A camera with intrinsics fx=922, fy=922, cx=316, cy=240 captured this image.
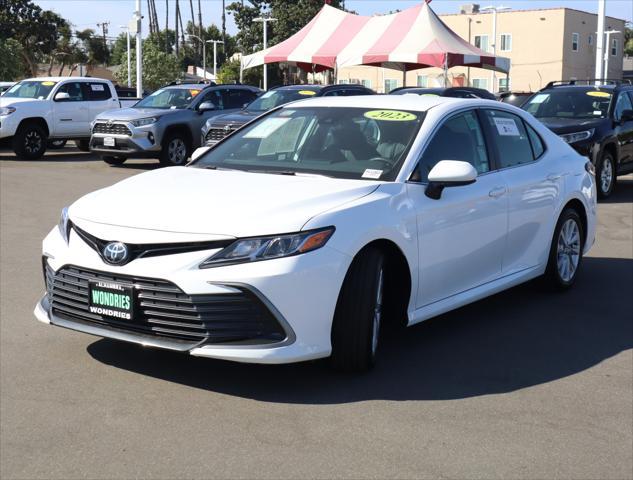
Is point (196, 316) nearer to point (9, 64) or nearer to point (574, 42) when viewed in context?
point (9, 64)

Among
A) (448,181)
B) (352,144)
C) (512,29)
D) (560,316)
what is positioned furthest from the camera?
(512,29)

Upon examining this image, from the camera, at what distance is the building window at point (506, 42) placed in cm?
6806

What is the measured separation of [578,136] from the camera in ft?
45.3

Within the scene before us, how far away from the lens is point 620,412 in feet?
15.7

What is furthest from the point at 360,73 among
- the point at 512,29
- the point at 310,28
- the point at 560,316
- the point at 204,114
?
the point at 560,316

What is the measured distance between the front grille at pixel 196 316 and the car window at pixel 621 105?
1120cm

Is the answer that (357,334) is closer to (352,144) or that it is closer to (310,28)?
(352,144)

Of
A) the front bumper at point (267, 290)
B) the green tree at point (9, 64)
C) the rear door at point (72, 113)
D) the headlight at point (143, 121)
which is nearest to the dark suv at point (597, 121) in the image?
the headlight at point (143, 121)

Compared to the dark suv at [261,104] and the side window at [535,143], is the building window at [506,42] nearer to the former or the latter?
the dark suv at [261,104]

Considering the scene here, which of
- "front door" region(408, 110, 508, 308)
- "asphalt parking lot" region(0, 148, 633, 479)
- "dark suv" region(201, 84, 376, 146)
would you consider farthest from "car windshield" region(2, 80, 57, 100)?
"front door" region(408, 110, 508, 308)

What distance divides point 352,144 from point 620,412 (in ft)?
7.51

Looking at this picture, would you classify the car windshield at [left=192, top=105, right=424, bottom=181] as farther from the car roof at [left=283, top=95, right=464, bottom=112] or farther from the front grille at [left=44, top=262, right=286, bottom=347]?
the front grille at [left=44, top=262, right=286, bottom=347]

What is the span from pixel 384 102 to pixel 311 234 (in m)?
1.88

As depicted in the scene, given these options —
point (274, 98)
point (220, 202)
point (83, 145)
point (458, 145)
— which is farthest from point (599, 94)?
point (83, 145)
